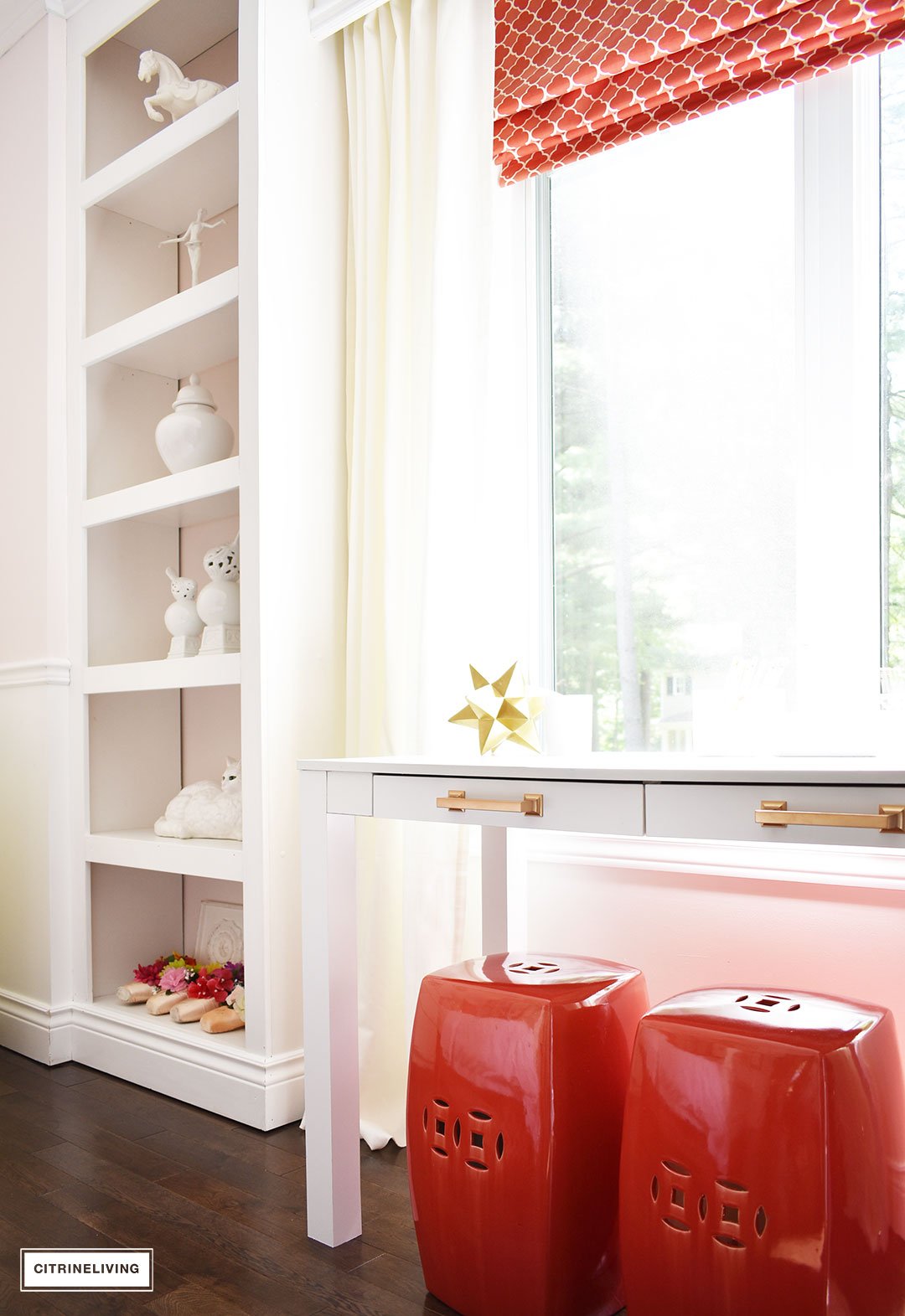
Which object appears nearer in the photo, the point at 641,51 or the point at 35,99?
the point at 641,51

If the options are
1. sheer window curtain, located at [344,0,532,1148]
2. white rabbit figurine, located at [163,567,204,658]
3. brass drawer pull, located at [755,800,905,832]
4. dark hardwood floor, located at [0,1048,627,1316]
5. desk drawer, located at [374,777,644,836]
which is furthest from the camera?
white rabbit figurine, located at [163,567,204,658]

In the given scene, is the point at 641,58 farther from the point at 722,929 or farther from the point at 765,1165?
the point at 765,1165

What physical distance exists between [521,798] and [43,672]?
64.3 inches

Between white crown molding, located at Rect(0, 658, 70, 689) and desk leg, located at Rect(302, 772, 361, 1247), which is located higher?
white crown molding, located at Rect(0, 658, 70, 689)

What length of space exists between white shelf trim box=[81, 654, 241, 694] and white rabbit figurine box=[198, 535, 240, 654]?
0.20ft

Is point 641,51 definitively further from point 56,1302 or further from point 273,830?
point 56,1302

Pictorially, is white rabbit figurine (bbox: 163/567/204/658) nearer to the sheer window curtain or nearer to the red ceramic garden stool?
the sheer window curtain

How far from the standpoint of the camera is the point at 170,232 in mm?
2836

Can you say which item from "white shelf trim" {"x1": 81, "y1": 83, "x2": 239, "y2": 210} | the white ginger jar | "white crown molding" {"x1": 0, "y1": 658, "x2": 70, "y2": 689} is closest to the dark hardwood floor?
"white crown molding" {"x1": 0, "y1": 658, "x2": 70, "y2": 689}

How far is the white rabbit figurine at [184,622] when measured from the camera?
2482mm

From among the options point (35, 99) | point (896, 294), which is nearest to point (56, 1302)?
point (896, 294)

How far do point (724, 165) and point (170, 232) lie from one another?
1.55 m

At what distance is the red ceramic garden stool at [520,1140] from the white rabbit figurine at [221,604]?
3.78ft

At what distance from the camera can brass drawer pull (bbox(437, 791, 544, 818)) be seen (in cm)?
137
